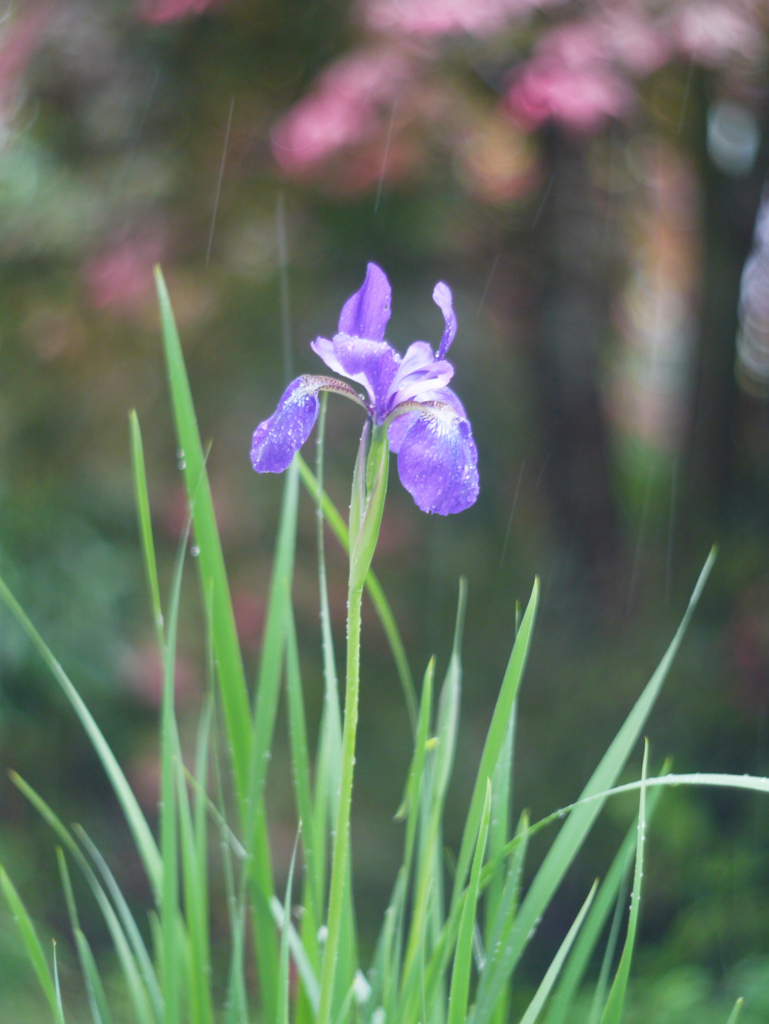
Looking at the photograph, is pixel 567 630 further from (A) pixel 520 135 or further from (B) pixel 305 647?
(A) pixel 520 135

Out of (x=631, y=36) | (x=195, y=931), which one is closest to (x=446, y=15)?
(x=631, y=36)

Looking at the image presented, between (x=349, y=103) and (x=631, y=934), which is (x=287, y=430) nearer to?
(x=631, y=934)

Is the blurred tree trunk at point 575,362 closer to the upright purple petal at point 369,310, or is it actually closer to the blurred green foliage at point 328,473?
the blurred green foliage at point 328,473

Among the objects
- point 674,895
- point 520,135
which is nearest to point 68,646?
point 674,895

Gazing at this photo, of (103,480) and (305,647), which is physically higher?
(103,480)

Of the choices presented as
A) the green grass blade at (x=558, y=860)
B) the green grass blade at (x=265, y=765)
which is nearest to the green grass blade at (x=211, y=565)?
the green grass blade at (x=265, y=765)
